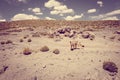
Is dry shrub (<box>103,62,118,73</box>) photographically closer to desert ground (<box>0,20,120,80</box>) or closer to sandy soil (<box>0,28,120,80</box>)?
desert ground (<box>0,20,120,80</box>)

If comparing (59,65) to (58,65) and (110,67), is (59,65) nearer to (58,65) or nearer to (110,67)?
(58,65)

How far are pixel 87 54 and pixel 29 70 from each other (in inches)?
235

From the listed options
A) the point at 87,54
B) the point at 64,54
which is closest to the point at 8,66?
the point at 64,54

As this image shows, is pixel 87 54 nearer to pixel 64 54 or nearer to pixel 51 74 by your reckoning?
pixel 64 54

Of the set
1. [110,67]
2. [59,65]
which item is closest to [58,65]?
[59,65]

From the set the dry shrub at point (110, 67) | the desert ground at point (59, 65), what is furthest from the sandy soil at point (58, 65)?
A: the dry shrub at point (110, 67)

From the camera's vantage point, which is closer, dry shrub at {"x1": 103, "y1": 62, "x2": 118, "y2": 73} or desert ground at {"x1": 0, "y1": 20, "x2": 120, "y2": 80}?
desert ground at {"x1": 0, "y1": 20, "x2": 120, "y2": 80}

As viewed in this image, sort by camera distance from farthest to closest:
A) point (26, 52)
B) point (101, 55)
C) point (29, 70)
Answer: point (26, 52) < point (101, 55) < point (29, 70)

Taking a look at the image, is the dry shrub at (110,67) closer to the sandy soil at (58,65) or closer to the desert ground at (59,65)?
the desert ground at (59,65)

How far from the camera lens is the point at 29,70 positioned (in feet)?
36.8

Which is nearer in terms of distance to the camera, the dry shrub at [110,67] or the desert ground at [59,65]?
the desert ground at [59,65]

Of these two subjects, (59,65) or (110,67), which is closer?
(110,67)

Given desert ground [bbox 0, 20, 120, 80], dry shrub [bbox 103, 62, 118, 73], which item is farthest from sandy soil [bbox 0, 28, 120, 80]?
dry shrub [bbox 103, 62, 118, 73]

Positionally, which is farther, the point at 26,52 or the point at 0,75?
the point at 26,52
